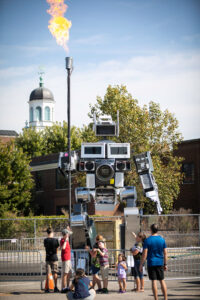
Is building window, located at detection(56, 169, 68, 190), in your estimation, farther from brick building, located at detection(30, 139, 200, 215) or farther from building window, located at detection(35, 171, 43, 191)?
building window, located at detection(35, 171, 43, 191)

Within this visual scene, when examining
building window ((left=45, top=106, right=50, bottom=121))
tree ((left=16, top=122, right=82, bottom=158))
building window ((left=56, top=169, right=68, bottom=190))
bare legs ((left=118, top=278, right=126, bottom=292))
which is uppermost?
building window ((left=45, top=106, right=50, bottom=121))

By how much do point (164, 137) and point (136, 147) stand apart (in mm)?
1833

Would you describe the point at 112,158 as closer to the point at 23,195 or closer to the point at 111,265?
the point at 111,265

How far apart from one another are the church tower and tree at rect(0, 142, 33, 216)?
64.2 meters

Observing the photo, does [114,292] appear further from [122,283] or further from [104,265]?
[104,265]

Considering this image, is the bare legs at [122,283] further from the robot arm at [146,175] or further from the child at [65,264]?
the robot arm at [146,175]

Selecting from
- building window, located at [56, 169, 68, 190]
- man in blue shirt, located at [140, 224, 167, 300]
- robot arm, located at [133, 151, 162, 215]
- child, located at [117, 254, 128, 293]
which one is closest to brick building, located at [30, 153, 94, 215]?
building window, located at [56, 169, 68, 190]

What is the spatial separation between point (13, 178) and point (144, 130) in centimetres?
1030

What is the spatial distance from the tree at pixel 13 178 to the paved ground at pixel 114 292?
19.2m

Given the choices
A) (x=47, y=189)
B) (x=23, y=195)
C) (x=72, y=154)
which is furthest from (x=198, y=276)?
(x=47, y=189)

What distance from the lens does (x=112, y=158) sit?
1398 centimetres

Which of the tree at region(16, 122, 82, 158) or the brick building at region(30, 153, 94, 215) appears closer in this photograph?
the brick building at region(30, 153, 94, 215)

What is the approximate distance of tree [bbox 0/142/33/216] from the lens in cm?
3239

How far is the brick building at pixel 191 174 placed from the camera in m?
35.8
